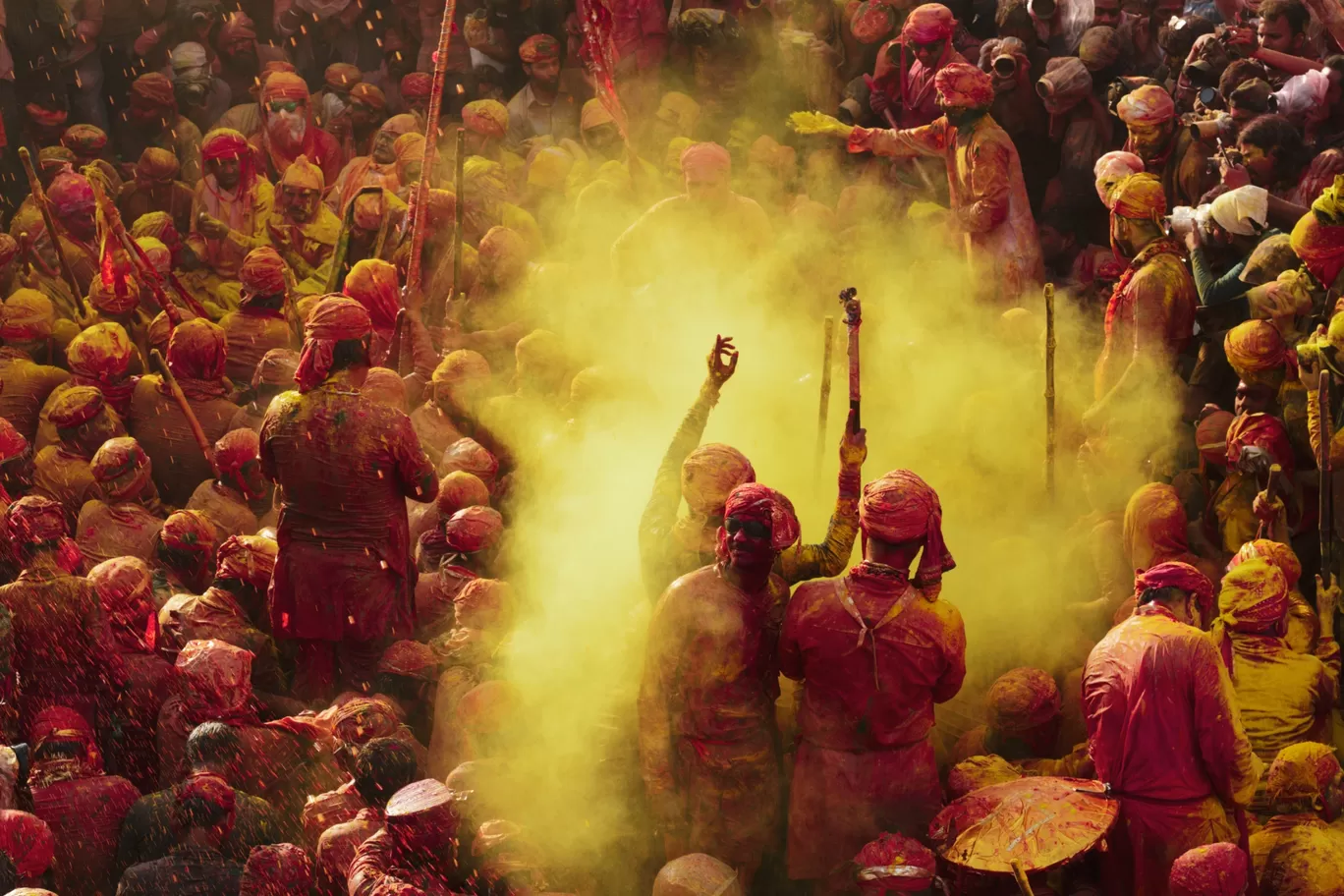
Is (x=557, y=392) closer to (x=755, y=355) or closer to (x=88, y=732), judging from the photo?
(x=755, y=355)

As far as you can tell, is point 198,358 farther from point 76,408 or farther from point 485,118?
point 485,118

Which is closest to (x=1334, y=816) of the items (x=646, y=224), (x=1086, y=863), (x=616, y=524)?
(x=1086, y=863)

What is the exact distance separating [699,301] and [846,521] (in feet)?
12.8

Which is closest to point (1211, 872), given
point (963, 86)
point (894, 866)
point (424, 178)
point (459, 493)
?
point (894, 866)

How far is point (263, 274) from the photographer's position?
1085cm

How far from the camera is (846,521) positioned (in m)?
6.96

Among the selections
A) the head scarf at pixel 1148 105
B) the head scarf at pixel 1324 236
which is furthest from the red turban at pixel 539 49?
the head scarf at pixel 1324 236

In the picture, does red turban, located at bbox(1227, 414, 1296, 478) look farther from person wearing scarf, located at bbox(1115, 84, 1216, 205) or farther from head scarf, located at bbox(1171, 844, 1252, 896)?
head scarf, located at bbox(1171, 844, 1252, 896)

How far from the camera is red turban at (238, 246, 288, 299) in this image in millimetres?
10828

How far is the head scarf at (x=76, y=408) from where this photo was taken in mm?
9695

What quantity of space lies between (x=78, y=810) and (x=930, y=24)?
724cm

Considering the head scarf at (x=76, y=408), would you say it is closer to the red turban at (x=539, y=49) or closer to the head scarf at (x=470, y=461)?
the head scarf at (x=470, y=461)

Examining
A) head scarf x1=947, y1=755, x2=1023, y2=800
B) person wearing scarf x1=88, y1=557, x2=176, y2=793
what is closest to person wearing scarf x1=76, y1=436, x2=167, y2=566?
person wearing scarf x1=88, y1=557, x2=176, y2=793

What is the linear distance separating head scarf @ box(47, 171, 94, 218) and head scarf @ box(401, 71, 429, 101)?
278 centimetres
